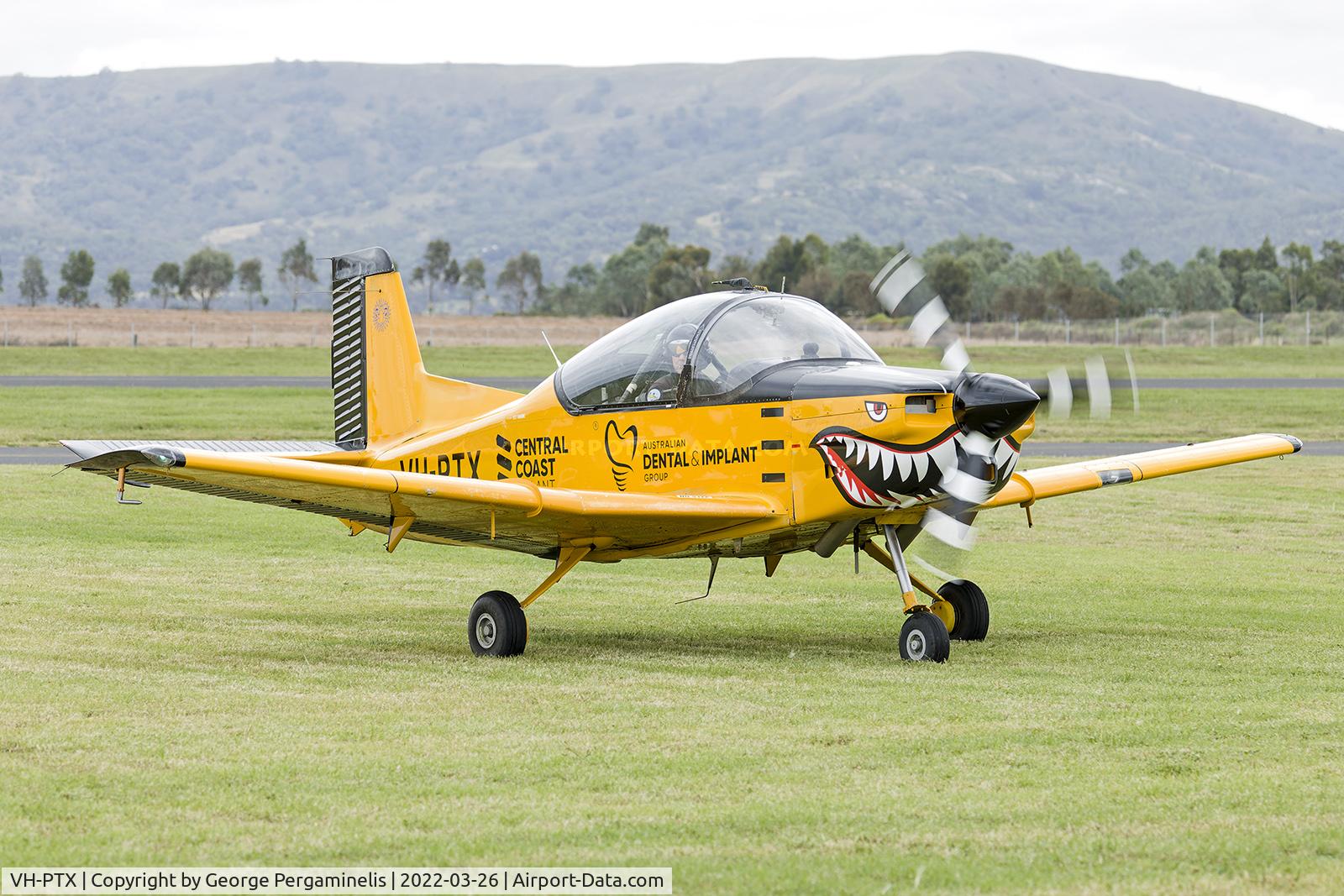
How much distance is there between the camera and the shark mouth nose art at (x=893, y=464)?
10258mm

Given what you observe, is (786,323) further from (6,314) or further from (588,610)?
(6,314)

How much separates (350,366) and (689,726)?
692cm

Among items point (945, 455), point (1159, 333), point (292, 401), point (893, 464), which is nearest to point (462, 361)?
point (292, 401)

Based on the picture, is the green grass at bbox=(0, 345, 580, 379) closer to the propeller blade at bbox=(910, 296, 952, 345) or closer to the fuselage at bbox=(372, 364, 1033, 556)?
the fuselage at bbox=(372, 364, 1033, 556)

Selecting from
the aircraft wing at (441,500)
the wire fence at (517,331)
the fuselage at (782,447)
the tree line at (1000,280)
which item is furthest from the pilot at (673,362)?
the tree line at (1000,280)

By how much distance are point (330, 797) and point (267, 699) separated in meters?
2.57

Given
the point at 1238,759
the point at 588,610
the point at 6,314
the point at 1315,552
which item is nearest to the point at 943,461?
the point at 1238,759

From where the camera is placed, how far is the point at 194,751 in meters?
7.57

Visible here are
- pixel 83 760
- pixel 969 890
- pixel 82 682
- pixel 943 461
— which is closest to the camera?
pixel 969 890

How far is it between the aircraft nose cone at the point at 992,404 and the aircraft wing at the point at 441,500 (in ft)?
4.68

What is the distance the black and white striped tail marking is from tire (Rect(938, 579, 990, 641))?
534cm

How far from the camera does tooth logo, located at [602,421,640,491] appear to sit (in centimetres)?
1148

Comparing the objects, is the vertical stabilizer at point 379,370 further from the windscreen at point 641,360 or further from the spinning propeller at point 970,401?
the spinning propeller at point 970,401

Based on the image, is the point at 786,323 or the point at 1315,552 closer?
the point at 786,323
